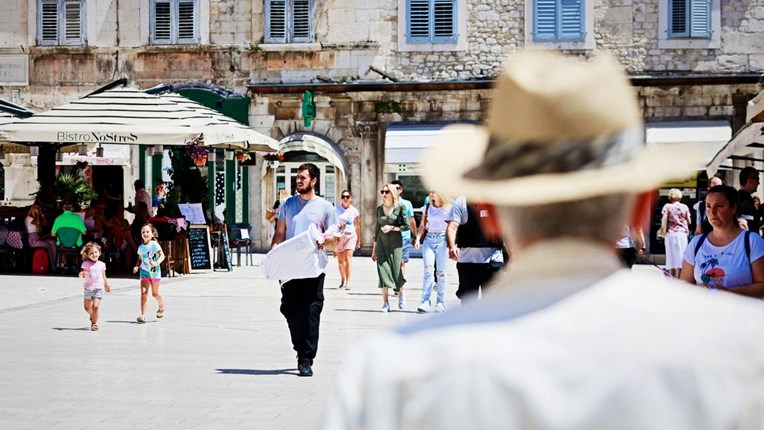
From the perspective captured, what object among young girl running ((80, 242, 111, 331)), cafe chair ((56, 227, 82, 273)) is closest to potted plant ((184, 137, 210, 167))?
cafe chair ((56, 227, 82, 273))

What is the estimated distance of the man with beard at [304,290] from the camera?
392 inches

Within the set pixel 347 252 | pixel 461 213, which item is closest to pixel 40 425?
pixel 461 213

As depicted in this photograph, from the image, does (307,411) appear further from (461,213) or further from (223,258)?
(223,258)

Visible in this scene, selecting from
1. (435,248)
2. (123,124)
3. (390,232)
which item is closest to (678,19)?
(123,124)

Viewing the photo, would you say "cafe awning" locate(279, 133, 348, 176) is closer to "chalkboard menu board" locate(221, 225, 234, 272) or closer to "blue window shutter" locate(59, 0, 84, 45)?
"blue window shutter" locate(59, 0, 84, 45)

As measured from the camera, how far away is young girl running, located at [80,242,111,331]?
508 inches

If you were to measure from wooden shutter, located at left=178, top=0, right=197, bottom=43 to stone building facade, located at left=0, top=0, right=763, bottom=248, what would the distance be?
4.1 inches

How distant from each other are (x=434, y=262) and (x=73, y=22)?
1970cm

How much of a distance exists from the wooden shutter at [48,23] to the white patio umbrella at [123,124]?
10232mm

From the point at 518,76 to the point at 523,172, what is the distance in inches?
6.7

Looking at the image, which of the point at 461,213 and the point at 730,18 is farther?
the point at 730,18

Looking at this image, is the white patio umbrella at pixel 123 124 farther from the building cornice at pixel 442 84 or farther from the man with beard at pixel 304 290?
the man with beard at pixel 304 290

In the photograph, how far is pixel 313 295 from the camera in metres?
9.99

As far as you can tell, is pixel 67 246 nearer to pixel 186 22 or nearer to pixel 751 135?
pixel 186 22
